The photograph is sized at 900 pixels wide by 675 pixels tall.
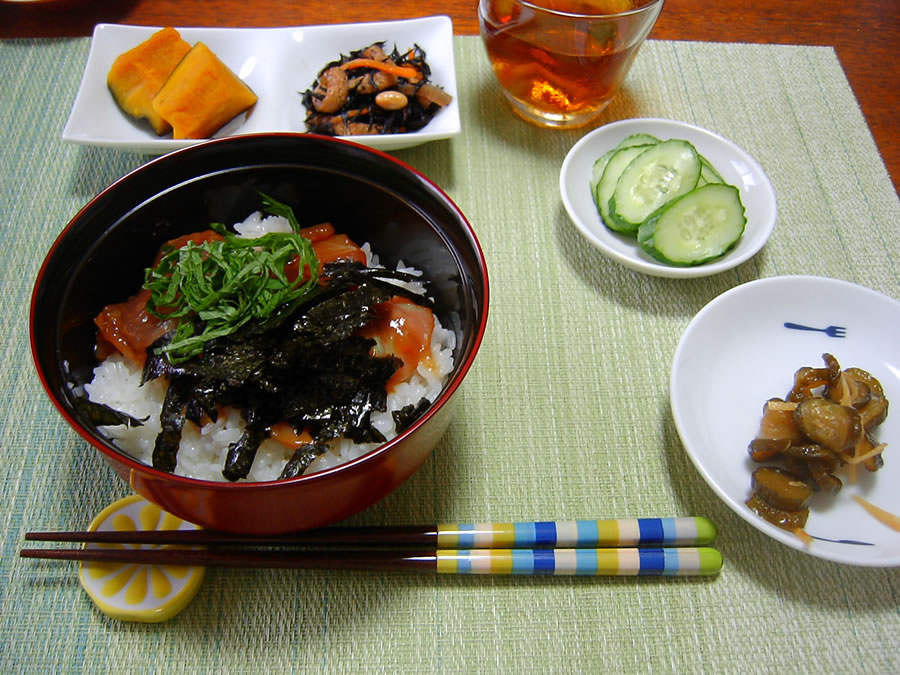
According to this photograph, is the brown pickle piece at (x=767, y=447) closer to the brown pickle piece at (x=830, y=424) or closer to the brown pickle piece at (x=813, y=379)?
the brown pickle piece at (x=830, y=424)

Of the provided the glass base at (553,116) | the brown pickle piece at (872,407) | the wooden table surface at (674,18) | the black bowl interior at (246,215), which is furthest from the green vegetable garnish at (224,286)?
the wooden table surface at (674,18)

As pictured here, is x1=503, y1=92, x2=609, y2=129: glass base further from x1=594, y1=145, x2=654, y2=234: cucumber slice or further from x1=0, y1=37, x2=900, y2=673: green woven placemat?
x1=594, y1=145, x2=654, y2=234: cucumber slice

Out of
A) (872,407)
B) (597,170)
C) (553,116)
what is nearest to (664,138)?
(597,170)

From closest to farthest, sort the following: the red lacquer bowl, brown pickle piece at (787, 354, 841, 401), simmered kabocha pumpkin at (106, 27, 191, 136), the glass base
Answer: the red lacquer bowl
brown pickle piece at (787, 354, 841, 401)
simmered kabocha pumpkin at (106, 27, 191, 136)
the glass base

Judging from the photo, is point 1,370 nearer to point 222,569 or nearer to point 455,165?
point 222,569

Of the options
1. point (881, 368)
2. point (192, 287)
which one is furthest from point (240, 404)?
point (881, 368)

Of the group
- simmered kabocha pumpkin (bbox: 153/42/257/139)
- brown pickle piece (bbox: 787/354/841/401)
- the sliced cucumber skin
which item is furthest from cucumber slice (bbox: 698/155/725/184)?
simmered kabocha pumpkin (bbox: 153/42/257/139)

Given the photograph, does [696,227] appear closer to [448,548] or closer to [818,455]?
[818,455]
